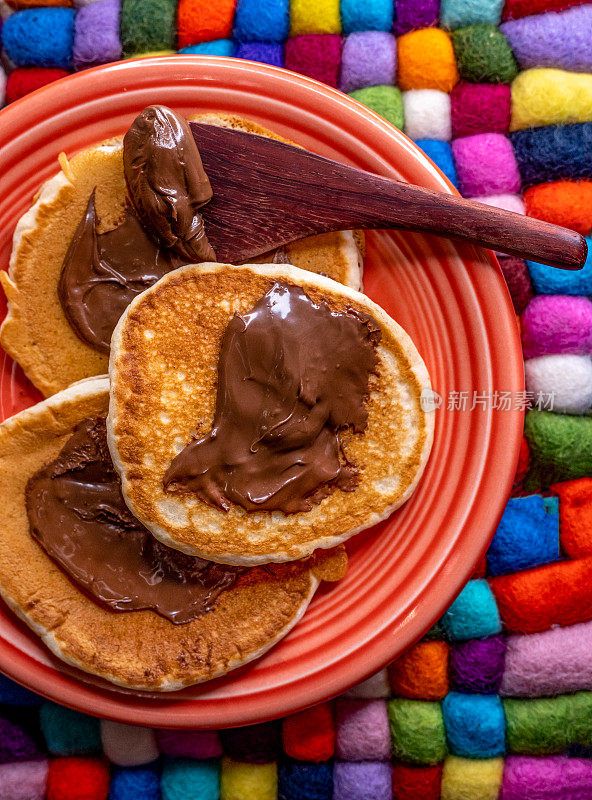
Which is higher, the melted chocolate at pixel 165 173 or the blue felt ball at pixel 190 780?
the melted chocolate at pixel 165 173

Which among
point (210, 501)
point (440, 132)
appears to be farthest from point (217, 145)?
point (210, 501)

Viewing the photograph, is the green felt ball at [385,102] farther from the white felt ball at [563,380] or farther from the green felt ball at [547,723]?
the green felt ball at [547,723]

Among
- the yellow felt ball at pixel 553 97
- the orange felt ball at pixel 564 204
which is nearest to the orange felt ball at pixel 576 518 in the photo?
the orange felt ball at pixel 564 204

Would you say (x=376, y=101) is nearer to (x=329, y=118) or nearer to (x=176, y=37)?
(x=329, y=118)

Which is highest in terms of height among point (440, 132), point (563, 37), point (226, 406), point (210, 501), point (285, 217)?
point (563, 37)

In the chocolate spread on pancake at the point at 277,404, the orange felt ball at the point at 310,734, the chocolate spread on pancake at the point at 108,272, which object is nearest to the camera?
the chocolate spread on pancake at the point at 277,404

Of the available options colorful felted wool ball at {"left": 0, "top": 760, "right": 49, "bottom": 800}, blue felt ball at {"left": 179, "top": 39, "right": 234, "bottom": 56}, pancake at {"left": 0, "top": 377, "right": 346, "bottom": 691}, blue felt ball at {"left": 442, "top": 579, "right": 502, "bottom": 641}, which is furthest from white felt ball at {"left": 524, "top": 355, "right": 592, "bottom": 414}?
colorful felted wool ball at {"left": 0, "top": 760, "right": 49, "bottom": 800}

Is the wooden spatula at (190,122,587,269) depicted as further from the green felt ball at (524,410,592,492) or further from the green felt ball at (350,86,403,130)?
the green felt ball at (524,410,592,492)
